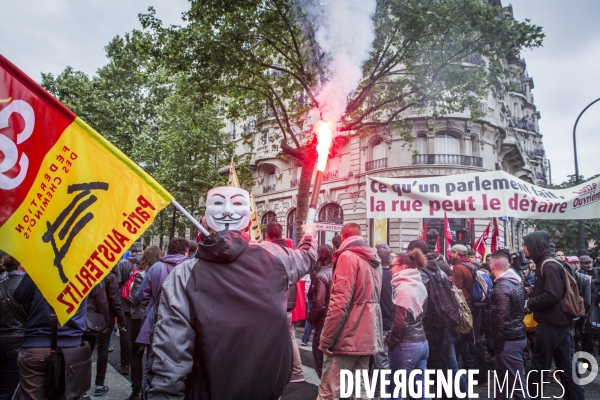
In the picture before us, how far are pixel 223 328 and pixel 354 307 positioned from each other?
2260 millimetres

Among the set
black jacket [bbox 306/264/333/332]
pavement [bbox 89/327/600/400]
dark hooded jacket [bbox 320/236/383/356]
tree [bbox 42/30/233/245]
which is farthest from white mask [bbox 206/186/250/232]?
tree [bbox 42/30/233/245]

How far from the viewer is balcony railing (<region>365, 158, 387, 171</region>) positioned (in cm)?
2364

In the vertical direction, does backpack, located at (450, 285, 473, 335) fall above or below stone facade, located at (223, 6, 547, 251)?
below

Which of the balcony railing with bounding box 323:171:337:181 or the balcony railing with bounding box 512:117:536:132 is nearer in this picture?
the balcony railing with bounding box 323:171:337:181

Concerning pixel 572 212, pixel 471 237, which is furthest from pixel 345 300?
pixel 471 237

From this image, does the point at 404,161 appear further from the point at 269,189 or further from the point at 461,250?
the point at 461,250

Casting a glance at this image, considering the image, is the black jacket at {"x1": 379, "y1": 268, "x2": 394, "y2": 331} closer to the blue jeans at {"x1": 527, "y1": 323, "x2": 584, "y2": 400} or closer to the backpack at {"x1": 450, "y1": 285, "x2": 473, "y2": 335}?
the backpack at {"x1": 450, "y1": 285, "x2": 473, "y2": 335}

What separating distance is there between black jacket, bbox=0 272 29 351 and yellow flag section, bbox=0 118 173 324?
1.42m

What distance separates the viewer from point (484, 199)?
6.45 m

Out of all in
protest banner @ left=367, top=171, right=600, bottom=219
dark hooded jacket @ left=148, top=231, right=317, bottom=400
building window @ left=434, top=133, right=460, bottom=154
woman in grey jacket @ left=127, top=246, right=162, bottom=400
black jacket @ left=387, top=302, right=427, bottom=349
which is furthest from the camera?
building window @ left=434, top=133, right=460, bottom=154

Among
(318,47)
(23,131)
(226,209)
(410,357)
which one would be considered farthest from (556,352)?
(318,47)

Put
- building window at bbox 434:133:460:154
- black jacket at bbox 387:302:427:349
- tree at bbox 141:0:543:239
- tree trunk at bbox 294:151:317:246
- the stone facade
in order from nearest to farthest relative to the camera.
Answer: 1. black jacket at bbox 387:302:427:349
2. tree at bbox 141:0:543:239
3. tree trunk at bbox 294:151:317:246
4. the stone facade
5. building window at bbox 434:133:460:154

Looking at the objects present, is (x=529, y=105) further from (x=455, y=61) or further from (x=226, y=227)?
(x=226, y=227)

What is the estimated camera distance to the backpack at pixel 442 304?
4.93 m
